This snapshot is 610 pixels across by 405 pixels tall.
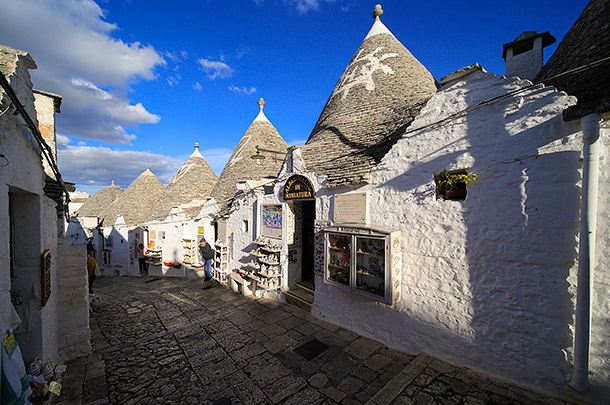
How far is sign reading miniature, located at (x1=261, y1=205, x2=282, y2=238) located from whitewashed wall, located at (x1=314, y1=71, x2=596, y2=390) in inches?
144

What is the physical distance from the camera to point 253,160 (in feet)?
43.4

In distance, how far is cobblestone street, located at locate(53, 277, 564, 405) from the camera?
368 cm

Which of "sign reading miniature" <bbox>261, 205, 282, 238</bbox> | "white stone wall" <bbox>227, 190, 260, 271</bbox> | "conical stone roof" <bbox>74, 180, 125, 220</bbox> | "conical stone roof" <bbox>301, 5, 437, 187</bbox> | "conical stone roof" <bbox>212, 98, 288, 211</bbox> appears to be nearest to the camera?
"conical stone roof" <bbox>301, 5, 437, 187</bbox>

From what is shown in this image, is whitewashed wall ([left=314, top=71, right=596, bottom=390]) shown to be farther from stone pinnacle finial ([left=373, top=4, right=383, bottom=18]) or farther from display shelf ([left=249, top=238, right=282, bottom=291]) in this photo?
stone pinnacle finial ([left=373, top=4, right=383, bottom=18])

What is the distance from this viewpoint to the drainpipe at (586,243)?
9.95 ft

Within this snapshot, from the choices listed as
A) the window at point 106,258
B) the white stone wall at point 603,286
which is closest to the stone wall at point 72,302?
the white stone wall at point 603,286

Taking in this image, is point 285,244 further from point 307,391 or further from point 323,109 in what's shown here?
point 323,109

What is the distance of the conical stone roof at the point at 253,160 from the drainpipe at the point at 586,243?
10.9 m

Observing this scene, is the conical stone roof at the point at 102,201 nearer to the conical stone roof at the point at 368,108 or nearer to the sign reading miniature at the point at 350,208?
the conical stone roof at the point at 368,108

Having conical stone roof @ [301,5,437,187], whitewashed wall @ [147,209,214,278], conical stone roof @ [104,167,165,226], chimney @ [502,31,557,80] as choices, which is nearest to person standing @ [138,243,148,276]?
whitewashed wall @ [147,209,214,278]

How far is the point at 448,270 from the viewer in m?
4.29

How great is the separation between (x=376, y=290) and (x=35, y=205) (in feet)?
19.7

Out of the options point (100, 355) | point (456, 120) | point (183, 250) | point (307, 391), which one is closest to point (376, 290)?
point (307, 391)

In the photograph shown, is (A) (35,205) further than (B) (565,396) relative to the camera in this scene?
Yes
